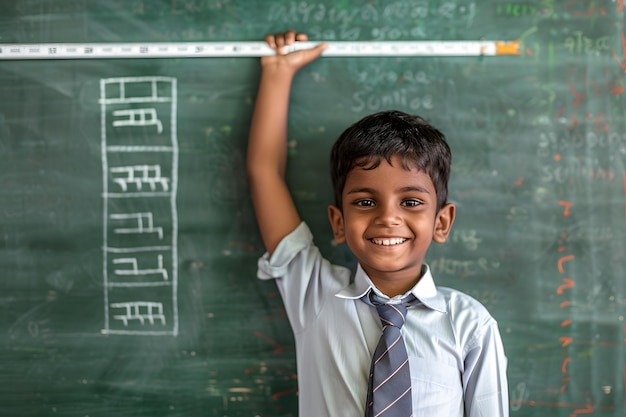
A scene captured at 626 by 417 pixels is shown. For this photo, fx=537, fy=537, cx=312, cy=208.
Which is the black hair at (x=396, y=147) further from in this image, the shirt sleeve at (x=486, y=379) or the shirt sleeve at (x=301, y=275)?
the shirt sleeve at (x=486, y=379)

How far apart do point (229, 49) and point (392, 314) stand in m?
0.86

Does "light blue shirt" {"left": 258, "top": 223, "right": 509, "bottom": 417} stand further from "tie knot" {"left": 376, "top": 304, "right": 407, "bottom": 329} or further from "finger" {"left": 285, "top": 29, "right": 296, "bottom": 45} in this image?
"finger" {"left": 285, "top": 29, "right": 296, "bottom": 45}

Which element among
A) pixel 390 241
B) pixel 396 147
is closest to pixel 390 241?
pixel 390 241

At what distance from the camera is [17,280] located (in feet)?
5.13

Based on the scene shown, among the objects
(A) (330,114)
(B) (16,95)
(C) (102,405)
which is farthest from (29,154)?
(A) (330,114)

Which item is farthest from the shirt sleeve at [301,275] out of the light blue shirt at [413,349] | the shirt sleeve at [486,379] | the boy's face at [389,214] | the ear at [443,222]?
the shirt sleeve at [486,379]

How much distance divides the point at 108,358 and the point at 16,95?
809 millimetres

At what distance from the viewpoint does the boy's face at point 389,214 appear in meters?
1.24

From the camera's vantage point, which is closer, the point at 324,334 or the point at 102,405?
the point at 324,334

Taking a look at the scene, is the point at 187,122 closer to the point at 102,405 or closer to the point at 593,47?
the point at 102,405

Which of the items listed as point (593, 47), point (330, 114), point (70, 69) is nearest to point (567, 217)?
point (593, 47)

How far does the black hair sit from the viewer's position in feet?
4.10

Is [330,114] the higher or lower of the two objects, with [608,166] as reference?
higher

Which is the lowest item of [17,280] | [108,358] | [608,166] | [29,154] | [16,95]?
[108,358]
